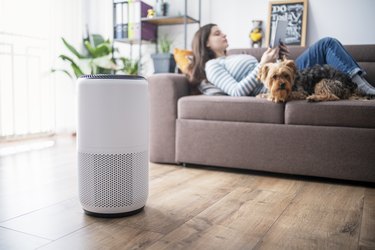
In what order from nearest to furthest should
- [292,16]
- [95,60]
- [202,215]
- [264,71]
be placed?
[202,215] < [264,71] < [292,16] < [95,60]

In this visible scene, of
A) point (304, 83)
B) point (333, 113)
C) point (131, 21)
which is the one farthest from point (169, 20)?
point (333, 113)

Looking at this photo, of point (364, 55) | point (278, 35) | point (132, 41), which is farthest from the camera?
point (132, 41)

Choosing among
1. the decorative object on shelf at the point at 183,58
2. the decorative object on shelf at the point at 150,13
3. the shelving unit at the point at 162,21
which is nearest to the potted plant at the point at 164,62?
the shelving unit at the point at 162,21

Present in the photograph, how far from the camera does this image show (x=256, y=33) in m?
3.24

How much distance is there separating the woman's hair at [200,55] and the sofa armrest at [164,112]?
0.67 feet

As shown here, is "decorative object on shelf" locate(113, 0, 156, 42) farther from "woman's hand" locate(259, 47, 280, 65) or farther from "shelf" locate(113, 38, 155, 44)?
"woman's hand" locate(259, 47, 280, 65)

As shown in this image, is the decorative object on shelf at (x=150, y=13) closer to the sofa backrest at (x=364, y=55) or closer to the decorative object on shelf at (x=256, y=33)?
the decorative object on shelf at (x=256, y=33)

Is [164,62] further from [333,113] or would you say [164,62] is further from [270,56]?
[333,113]

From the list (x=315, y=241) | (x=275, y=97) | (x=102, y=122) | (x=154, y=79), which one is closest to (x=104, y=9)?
(x=154, y=79)

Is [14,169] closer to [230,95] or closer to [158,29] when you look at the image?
[230,95]

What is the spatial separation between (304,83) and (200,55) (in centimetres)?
80

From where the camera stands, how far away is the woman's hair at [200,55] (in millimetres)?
2576

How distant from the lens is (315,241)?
1.16 metres

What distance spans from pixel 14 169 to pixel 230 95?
1457 mm
